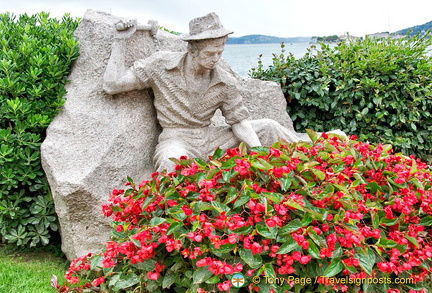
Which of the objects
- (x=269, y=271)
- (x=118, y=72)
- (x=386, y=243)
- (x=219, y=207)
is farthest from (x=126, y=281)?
(x=118, y=72)

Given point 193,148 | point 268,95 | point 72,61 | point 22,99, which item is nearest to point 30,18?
point 72,61

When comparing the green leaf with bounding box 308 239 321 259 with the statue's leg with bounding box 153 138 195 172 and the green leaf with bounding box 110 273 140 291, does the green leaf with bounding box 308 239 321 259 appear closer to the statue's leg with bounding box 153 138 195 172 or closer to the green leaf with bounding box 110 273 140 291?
the green leaf with bounding box 110 273 140 291

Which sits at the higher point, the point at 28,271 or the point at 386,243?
the point at 386,243

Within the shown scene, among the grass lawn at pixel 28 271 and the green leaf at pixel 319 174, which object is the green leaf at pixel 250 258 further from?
the grass lawn at pixel 28 271

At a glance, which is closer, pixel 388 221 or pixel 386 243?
pixel 386 243

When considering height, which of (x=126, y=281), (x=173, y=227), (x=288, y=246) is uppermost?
(x=173, y=227)

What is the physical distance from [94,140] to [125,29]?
0.88 meters

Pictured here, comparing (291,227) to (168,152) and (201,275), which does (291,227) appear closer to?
(201,275)

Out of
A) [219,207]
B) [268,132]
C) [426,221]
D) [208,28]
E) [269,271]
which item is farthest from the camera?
[268,132]

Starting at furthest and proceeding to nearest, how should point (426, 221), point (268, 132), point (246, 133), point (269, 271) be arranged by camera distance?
point (268, 132)
point (246, 133)
point (426, 221)
point (269, 271)

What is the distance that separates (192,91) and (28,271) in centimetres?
Answer: 184

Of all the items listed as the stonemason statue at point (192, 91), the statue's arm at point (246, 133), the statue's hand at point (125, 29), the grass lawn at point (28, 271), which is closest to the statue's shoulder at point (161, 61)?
the stonemason statue at point (192, 91)

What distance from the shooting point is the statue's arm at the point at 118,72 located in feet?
10.6

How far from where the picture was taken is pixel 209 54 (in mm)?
3160
